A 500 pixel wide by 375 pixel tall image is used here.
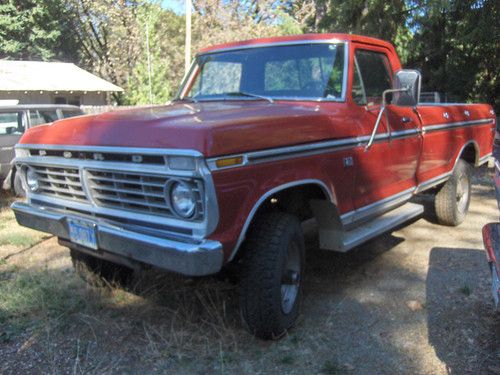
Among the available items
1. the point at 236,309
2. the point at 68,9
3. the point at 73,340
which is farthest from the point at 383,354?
the point at 68,9

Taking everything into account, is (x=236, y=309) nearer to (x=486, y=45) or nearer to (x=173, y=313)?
(x=173, y=313)

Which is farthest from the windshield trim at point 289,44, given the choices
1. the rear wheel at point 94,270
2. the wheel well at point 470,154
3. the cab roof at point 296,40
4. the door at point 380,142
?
the wheel well at point 470,154

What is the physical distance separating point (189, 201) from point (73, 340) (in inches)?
57.7

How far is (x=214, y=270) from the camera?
2.86 meters

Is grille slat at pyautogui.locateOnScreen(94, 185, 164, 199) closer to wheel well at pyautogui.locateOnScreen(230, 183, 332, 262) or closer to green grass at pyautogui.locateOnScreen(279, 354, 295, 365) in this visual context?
wheel well at pyautogui.locateOnScreen(230, 183, 332, 262)

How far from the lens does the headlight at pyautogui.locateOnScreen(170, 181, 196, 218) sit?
113 inches

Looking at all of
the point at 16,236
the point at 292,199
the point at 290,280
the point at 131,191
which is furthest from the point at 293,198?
the point at 16,236

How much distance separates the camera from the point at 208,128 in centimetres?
289

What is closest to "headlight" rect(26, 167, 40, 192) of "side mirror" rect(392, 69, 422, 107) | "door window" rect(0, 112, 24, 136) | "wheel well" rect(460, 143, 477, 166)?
"side mirror" rect(392, 69, 422, 107)

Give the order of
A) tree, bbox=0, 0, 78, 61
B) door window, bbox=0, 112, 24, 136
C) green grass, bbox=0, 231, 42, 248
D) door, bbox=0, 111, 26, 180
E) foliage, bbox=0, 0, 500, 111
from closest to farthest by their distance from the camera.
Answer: green grass, bbox=0, 231, 42, 248
door, bbox=0, 111, 26, 180
door window, bbox=0, 112, 24, 136
foliage, bbox=0, 0, 500, 111
tree, bbox=0, 0, 78, 61

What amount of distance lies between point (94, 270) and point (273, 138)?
2.12 m

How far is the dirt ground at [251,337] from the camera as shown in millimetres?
3273

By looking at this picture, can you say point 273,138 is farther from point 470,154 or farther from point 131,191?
point 470,154

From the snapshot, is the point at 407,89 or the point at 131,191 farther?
the point at 407,89
